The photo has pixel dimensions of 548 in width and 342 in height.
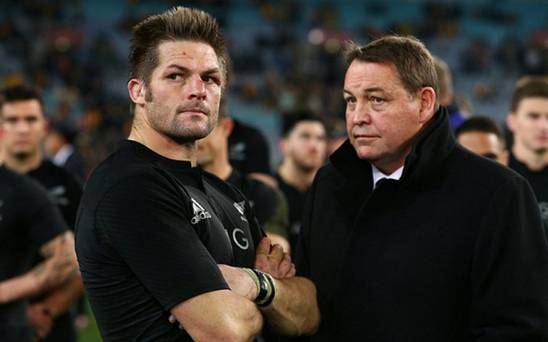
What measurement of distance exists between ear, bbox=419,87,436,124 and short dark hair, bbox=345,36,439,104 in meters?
0.02

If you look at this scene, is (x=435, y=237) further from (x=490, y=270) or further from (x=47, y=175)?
(x=47, y=175)

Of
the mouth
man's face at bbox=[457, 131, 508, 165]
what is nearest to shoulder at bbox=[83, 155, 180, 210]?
the mouth

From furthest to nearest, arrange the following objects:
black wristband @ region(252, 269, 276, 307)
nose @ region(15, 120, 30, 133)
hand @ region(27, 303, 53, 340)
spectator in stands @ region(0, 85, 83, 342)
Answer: nose @ region(15, 120, 30, 133), spectator in stands @ region(0, 85, 83, 342), hand @ region(27, 303, 53, 340), black wristband @ region(252, 269, 276, 307)

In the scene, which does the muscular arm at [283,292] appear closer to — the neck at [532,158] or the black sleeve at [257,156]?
the neck at [532,158]

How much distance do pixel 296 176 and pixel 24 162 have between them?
237 cm

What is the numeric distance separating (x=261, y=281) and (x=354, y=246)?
0.45m

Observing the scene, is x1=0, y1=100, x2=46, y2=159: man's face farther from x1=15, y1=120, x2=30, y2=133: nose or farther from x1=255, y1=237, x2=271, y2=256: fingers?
x1=255, y1=237, x2=271, y2=256: fingers

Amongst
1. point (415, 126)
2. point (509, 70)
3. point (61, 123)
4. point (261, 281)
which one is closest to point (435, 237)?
point (415, 126)

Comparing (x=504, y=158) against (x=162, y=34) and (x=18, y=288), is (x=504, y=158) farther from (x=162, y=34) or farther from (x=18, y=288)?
(x=18, y=288)

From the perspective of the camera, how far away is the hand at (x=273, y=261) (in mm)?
3404

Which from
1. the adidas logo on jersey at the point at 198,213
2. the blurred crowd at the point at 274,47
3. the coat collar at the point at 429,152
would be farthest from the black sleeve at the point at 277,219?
the blurred crowd at the point at 274,47

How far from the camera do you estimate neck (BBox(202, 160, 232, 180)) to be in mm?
5410

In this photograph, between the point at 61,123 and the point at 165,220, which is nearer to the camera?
the point at 165,220

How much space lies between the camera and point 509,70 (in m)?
26.4
